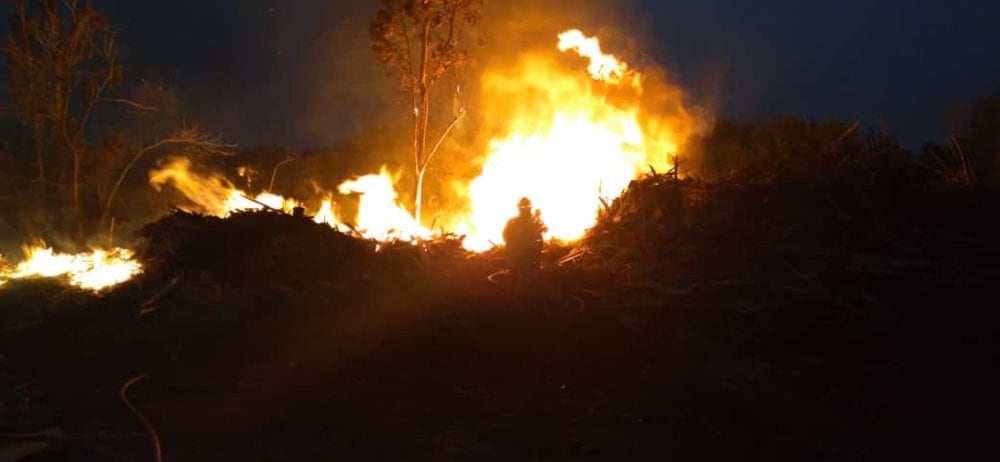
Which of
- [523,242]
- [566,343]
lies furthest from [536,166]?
[566,343]

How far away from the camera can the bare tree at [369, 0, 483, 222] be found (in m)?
14.1

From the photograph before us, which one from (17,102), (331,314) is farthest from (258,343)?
(17,102)

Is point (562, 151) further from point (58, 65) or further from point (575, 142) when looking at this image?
point (58, 65)

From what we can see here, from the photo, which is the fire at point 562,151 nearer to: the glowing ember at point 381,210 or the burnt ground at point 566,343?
the glowing ember at point 381,210

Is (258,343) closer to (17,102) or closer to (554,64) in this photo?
(554,64)

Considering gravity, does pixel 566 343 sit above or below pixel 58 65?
below

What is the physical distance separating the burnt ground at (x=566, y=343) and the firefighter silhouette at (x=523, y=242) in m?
0.23

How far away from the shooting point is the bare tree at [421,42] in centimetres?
1409

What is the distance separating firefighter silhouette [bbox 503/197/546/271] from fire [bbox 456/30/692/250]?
12.1 feet

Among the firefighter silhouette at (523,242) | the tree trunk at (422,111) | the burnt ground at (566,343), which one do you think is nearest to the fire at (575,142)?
the tree trunk at (422,111)

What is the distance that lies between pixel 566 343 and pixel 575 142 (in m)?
6.91

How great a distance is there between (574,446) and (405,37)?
1038 centimetres

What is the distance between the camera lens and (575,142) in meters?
14.5

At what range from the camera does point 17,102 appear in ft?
49.8
